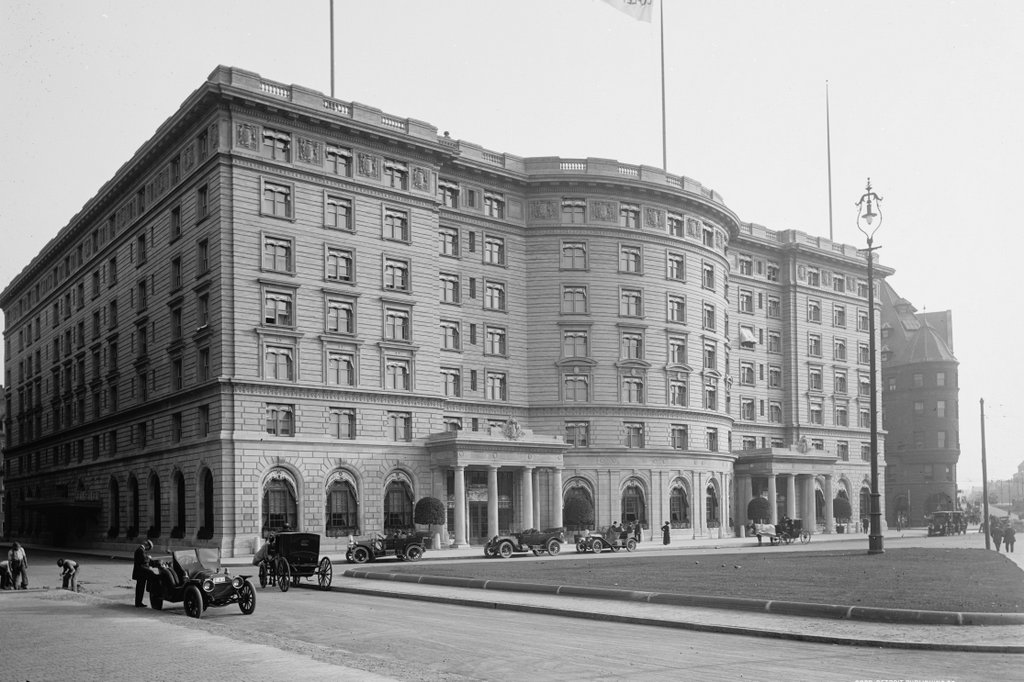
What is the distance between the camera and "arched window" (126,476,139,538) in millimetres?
67562

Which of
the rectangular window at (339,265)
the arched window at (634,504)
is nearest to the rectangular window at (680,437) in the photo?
the arched window at (634,504)

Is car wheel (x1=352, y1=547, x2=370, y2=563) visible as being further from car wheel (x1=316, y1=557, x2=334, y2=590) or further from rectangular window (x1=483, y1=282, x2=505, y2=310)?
rectangular window (x1=483, y1=282, x2=505, y2=310)

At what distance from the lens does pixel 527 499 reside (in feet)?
223

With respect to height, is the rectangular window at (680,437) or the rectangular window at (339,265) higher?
the rectangular window at (339,265)

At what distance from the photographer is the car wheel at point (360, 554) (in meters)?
47.2

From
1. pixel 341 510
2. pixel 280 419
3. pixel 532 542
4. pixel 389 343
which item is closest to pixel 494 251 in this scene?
pixel 389 343

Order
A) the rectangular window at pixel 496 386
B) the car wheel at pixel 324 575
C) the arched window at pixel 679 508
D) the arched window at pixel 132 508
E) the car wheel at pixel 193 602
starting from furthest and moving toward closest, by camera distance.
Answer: the arched window at pixel 679 508
the rectangular window at pixel 496 386
the arched window at pixel 132 508
the car wheel at pixel 324 575
the car wheel at pixel 193 602

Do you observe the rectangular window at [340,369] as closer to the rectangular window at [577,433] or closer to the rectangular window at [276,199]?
the rectangular window at [276,199]

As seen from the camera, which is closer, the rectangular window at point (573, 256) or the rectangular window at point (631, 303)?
the rectangular window at point (573, 256)

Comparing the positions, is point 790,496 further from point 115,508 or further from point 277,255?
point 115,508

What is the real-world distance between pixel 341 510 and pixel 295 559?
27.7 m

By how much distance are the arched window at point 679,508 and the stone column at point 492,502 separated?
1597 cm

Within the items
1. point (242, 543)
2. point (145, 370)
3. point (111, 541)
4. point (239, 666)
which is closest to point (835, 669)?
A: point (239, 666)

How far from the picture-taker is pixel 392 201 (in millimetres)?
64750
